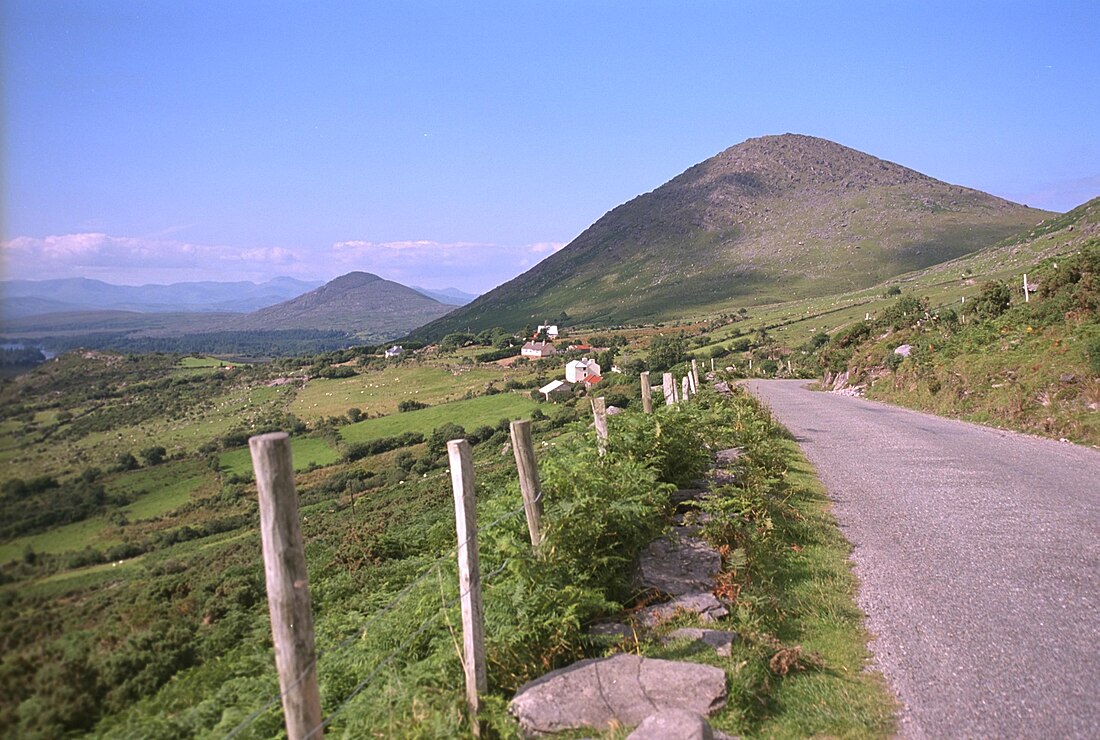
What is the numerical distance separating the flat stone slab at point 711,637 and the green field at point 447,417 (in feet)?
147

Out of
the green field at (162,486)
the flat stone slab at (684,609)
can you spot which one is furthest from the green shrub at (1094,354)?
the green field at (162,486)

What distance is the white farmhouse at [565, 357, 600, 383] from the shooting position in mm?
73662

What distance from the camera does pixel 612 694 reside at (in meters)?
5.07

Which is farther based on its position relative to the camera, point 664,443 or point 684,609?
point 664,443

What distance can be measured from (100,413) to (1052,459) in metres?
17.8

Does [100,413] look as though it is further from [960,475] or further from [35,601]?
[960,475]

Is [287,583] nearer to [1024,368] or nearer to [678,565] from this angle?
[678,565]

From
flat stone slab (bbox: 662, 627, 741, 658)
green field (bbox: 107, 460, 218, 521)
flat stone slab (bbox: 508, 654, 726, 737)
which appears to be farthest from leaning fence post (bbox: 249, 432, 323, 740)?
green field (bbox: 107, 460, 218, 521)

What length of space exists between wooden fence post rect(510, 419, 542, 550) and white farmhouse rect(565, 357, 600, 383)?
63.5 metres

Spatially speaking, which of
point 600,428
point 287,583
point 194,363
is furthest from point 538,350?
point 287,583

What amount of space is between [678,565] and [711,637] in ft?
5.06

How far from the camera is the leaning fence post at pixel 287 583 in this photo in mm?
3549

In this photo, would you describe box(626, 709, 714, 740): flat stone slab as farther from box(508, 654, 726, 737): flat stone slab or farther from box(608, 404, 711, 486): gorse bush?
box(608, 404, 711, 486): gorse bush

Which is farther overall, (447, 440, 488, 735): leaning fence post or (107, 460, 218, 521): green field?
(107, 460, 218, 521): green field
